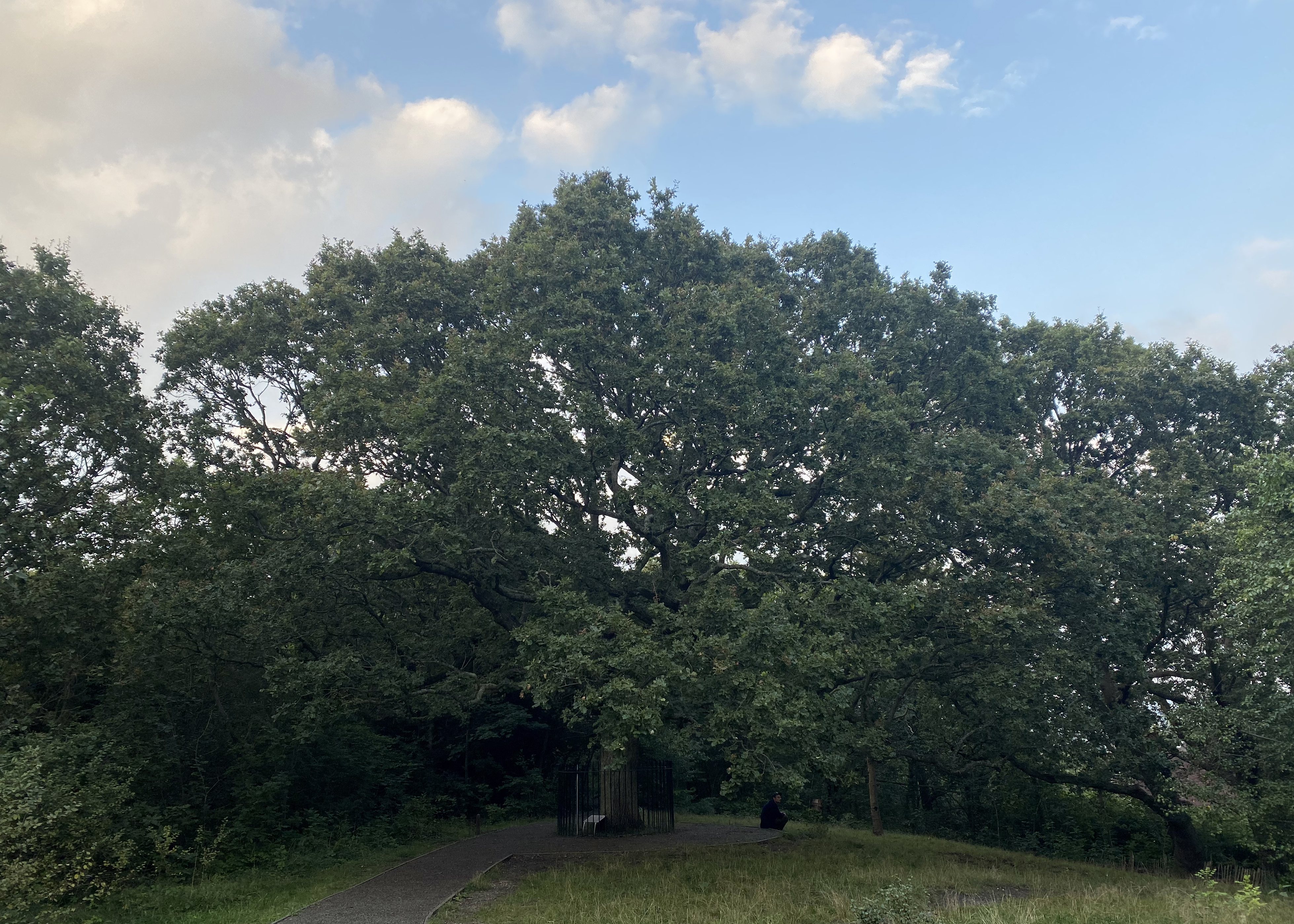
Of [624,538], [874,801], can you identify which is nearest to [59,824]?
A: [624,538]

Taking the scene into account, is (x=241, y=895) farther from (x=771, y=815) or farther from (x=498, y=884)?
(x=771, y=815)

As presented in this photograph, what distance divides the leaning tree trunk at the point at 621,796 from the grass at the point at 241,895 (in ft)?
18.1

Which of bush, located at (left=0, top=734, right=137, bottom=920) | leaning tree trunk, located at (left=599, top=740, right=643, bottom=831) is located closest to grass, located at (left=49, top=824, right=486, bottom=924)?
bush, located at (left=0, top=734, right=137, bottom=920)

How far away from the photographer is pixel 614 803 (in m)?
20.7

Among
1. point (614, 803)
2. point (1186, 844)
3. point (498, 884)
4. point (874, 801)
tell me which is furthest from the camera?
point (874, 801)

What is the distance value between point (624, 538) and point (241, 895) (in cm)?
1030

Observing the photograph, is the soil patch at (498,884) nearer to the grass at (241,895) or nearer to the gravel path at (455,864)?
the gravel path at (455,864)

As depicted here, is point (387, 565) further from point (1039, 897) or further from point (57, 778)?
point (1039, 897)

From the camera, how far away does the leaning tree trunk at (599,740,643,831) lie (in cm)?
2059

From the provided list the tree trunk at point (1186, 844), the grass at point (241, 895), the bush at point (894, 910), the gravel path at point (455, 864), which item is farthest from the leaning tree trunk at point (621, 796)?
the tree trunk at point (1186, 844)

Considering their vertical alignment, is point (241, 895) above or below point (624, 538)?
below

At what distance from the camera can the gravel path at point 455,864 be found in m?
12.0

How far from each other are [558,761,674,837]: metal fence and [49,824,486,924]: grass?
203 inches

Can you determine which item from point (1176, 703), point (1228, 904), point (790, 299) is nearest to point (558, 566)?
point (790, 299)
